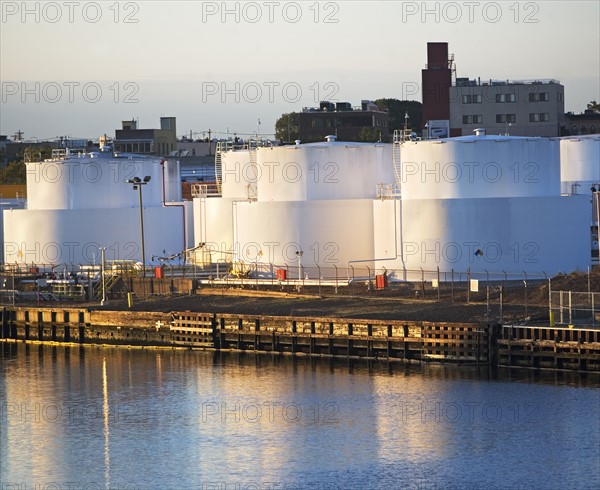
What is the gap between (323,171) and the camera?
73625 millimetres

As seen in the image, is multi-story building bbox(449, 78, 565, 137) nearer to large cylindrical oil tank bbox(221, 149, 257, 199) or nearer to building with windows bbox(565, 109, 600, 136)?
building with windows bbox(565, 109, 600, 136)

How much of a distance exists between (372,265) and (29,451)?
28.8 m

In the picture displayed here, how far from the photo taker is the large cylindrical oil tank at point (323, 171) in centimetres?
7362

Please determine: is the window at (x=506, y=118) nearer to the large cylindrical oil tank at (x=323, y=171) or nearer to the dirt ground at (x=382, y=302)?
the large cylindrical oil tank at (x=323, y=171)

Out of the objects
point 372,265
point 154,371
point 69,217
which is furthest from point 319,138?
point 154,371

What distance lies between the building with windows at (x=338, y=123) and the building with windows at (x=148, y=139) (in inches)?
598

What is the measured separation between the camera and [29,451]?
44.8 metres

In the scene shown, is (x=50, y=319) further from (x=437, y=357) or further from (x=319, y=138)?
(x=319, y=138)

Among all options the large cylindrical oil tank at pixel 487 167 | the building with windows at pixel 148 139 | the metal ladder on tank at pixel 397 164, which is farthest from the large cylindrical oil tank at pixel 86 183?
the building with windows at pixel 148 139

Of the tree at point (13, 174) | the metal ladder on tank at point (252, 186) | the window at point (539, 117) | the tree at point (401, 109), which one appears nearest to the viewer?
the metal ladder on tank at point (252, 186)

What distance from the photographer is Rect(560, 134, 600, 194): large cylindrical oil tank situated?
8842 centimetres

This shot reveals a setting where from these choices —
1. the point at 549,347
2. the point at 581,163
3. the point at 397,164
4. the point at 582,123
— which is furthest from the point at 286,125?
the point at 549,347

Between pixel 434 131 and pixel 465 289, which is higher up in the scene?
pixel 434 131

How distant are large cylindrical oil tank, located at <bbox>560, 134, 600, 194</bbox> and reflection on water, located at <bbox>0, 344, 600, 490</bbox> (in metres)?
34.4
